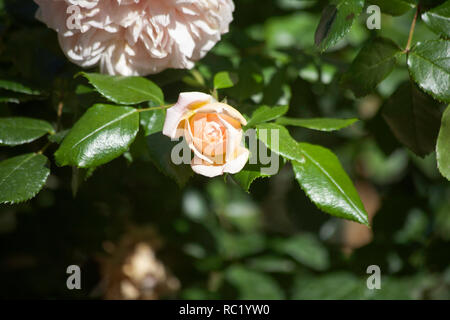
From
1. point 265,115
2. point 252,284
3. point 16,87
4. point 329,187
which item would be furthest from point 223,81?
point 252,284

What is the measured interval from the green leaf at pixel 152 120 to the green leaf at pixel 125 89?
0.02 m

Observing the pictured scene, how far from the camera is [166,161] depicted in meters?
0.54

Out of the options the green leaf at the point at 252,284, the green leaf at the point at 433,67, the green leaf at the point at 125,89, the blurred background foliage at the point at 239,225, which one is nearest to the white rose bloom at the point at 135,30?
the green leaf at the point at 125,89

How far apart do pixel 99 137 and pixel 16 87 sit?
21 cm

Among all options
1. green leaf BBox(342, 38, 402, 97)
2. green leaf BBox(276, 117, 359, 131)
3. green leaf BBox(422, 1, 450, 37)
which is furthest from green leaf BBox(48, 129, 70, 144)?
green leaf BBox(422, 1, 450, 37)

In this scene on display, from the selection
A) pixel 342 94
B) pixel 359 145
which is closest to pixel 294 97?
pixel 342 94

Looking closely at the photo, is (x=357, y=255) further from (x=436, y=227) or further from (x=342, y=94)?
(x=342, y=94)

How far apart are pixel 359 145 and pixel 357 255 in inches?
12.5

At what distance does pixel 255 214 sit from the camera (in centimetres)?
128

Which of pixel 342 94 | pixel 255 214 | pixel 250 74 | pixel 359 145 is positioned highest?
pixel 250 74

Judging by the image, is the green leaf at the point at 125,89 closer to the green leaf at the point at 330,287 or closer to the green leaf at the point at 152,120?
the green leaf at the point at 152,120

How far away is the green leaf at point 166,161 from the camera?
1.75ft

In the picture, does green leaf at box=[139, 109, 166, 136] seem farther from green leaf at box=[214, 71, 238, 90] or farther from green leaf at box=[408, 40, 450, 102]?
green leaf at box=[408, 40, 450, 102]

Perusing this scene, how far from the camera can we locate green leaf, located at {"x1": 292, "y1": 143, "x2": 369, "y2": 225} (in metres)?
0.53
